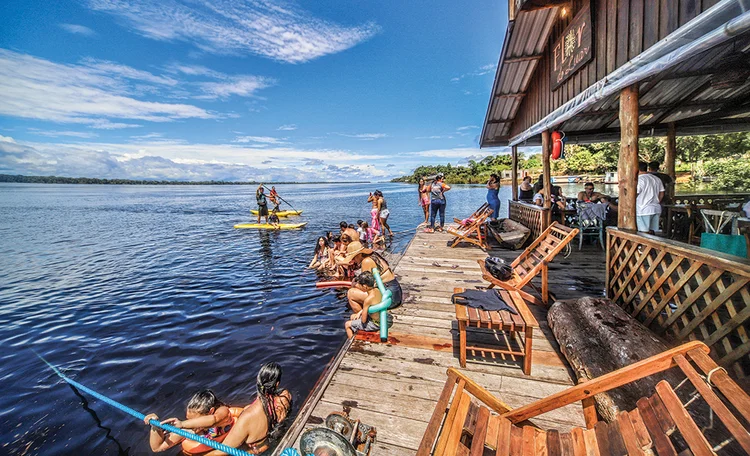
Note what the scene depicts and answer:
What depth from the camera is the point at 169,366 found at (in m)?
4.94

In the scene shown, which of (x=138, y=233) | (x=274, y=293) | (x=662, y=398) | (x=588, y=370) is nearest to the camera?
(x=662, y=398)

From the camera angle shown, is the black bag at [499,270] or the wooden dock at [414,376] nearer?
the wooden dock at [414,376]

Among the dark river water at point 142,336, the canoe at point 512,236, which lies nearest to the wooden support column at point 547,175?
the canoe at point 512,236

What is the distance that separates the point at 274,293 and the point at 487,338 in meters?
5.63

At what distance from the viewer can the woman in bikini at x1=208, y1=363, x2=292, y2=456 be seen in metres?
2.80

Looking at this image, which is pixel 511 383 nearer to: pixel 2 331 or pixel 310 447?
pixel 310 447

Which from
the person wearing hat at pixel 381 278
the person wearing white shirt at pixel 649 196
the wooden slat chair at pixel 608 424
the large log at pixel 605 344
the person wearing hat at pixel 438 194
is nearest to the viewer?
the wooden slat chair at pixel 608 424

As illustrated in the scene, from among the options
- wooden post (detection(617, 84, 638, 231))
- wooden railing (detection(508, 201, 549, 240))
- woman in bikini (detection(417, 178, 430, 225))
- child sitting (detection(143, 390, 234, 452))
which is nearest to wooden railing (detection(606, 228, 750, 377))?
wooden post (detection(617, 84, 638, 231))

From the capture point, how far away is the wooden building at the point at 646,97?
274cm

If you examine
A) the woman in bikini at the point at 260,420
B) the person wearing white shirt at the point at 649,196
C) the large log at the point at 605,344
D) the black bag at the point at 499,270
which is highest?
the person wearing white shirt at the point at 649,196

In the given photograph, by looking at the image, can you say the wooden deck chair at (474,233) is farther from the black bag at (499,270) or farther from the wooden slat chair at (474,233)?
the black bag at (499,270)

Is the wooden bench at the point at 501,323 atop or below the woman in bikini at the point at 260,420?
atop

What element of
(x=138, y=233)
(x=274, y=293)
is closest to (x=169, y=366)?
Result: (x=274, y=293)

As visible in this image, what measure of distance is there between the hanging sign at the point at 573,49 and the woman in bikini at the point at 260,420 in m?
7.16
